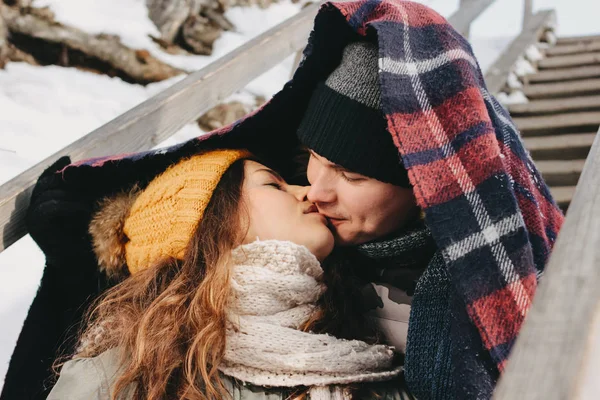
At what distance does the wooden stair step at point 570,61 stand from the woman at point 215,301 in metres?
3.16

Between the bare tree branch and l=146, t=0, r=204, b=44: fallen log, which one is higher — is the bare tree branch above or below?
above

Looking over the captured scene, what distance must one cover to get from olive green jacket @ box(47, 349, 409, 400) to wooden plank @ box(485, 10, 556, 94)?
8.90 ft

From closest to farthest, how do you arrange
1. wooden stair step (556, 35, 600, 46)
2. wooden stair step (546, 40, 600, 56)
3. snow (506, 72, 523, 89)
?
snow (506, 72, 523, 89)
wooden stair step (546, 40, 600, 56)
wooden stair step (556, 35, 600, 46)

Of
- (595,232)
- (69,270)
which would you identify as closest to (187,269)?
(69,270)

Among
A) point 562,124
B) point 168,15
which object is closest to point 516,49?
point 562,124

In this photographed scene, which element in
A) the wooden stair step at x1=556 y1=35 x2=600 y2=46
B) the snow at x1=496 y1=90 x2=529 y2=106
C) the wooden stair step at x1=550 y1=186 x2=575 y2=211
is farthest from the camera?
the wooden stair step at x1=556 y1=35 x2=600 y2=46

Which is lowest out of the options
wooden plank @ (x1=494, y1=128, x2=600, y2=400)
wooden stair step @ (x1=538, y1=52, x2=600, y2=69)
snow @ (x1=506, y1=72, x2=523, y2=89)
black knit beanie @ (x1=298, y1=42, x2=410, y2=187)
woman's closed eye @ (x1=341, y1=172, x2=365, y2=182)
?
wooden stair step @ (x1=538, y1=52, x2=600, y2=69)

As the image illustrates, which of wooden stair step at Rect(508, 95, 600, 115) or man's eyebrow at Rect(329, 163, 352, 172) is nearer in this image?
man's eyebrow at Rect(329, 163, 352, 172)

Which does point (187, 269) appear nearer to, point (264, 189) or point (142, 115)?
point (264, 189)

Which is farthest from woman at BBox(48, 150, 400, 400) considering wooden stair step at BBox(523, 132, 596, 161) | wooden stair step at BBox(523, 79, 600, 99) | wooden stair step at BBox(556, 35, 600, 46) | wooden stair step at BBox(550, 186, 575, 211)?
wooden stair step at BBox(556, 35, 600, 46)

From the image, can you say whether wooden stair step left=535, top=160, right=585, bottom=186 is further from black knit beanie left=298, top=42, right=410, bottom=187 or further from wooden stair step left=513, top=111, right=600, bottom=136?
black knit beanie left=298, top=42, right=410, bottom=187

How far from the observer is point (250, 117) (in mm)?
1872

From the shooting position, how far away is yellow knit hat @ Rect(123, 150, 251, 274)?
161 centimetres

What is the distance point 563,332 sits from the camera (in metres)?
0.60
